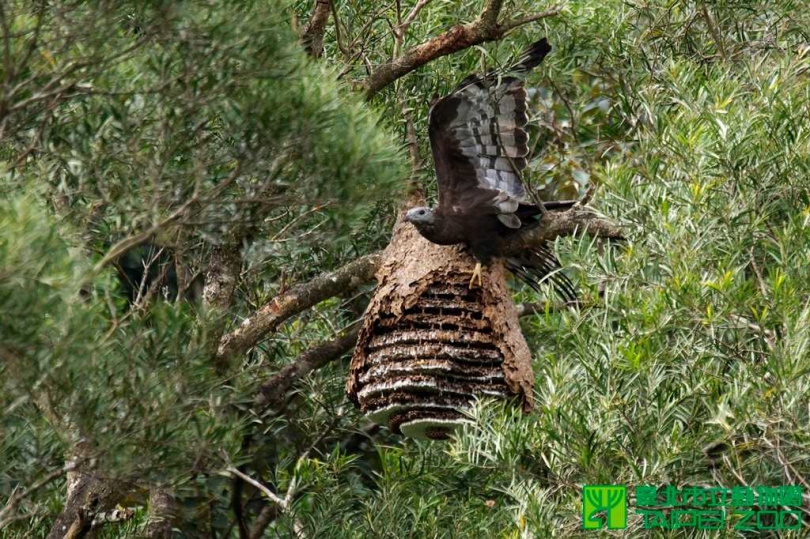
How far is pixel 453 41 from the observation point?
5750 mm

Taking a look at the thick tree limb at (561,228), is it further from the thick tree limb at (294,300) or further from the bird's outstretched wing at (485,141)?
the thick tree limb at (294,300)

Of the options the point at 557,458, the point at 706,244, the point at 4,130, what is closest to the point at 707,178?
the point at 706,244

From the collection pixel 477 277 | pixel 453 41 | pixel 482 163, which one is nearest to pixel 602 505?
pixel 477 277

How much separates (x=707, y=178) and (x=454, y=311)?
1.35 metres

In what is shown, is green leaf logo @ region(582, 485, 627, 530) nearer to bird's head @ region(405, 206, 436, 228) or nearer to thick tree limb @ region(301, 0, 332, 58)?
bird's head @ region(405, 206, 436, 228)

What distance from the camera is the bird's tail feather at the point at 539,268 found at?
228 inches

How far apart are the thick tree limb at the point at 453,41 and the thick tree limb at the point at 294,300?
85 cm

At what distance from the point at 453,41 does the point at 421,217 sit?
872 millimetres

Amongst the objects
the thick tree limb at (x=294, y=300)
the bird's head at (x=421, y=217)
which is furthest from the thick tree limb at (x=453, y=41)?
the thick tree limb at (x=294, y=300)

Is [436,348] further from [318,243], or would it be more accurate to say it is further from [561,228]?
[561,228]

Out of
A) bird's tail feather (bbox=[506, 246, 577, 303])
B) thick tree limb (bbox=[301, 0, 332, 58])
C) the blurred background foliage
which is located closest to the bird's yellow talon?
bird's tail feather (bbox=[506, 246, 577, 303])

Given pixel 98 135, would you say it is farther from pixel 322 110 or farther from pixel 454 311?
pixel 454 311

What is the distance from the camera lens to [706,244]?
4.31 m

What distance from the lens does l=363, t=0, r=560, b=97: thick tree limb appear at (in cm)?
561
